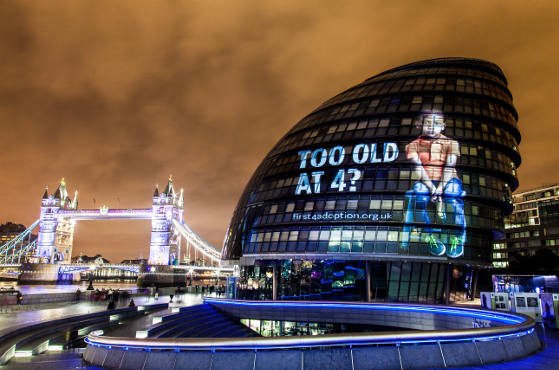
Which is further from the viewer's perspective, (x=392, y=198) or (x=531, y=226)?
(x=531, y=226)

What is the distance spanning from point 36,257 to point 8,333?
600ft

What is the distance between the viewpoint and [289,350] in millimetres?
13766

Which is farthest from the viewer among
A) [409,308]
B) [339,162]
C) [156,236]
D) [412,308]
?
[156,236]

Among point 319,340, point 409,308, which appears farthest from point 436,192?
point 319,340

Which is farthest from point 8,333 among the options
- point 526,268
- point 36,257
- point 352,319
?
point 36,257

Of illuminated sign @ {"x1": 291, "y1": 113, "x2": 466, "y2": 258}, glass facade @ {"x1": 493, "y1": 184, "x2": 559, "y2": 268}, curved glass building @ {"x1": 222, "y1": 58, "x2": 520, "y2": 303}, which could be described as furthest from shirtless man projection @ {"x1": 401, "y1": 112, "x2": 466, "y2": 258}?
glass facade @ {"x1": 493, "y1": 184, "x2": 559, "y2": 268}

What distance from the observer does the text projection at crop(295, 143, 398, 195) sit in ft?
162

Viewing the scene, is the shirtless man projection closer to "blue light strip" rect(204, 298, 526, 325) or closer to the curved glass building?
the curved glass building

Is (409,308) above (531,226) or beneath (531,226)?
beneath

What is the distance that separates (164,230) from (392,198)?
150372 mm

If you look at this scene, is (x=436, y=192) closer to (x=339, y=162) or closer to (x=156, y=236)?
(x=339, y=162)

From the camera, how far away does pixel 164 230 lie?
599 feet

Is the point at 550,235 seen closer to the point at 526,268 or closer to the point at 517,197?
the point at 517,197

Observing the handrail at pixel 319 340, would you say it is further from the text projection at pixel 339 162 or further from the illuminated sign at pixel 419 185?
the text projection at pixel 339 162
